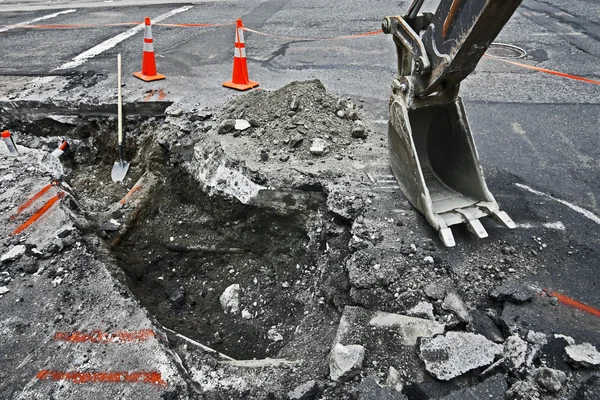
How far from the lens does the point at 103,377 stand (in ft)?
8.91

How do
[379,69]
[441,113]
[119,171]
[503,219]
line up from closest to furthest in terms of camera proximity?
[503,219] < [441,113] < [119,171] < [379,69]

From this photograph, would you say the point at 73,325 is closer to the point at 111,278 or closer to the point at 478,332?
the point at 111,278

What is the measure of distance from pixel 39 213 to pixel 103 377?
2.05m

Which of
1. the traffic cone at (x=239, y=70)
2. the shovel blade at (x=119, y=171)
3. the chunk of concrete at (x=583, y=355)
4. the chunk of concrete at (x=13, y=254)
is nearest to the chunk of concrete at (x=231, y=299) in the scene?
the chunk of concrete at (x=13, y=254)

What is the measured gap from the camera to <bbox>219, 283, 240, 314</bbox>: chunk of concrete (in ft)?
13.5

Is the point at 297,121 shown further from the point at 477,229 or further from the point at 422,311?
the point at 422,311

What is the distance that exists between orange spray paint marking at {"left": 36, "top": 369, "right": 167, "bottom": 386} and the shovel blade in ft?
10.1

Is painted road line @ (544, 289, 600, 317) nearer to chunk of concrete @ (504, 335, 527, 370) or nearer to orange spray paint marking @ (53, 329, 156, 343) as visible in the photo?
chunk of concrete @ (504, 335, 527, 370)

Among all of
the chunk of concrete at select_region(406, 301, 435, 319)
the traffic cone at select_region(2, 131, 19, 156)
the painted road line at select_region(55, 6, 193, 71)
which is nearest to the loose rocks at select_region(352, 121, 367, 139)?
the chunk of concrete at select_region(406, 301, 435, 319)

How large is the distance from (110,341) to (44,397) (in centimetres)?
47

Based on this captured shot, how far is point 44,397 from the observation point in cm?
263

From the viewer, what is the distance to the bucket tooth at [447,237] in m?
3.22

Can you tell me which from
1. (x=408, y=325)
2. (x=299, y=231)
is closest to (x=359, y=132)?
(x=299, y=231)

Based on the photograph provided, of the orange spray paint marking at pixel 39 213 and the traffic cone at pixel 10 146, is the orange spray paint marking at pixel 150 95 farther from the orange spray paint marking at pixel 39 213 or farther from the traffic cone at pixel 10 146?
the orange spray paint marking at pixel 39 213
